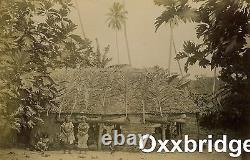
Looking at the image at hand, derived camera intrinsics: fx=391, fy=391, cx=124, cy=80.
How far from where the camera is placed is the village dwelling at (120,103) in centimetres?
200

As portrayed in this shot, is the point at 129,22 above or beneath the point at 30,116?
above

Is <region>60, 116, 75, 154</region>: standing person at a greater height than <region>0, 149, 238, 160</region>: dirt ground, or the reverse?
<region>60, 116, 75, 154</region>: standing person

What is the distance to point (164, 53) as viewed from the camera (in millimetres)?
2023

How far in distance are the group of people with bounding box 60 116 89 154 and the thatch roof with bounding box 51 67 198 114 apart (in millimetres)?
78

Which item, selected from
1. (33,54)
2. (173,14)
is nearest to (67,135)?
(33,54)

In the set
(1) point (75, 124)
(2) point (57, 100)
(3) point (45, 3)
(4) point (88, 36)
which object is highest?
(3) point (45, 3)

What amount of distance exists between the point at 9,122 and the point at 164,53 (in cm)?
90

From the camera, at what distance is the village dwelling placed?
2.00m

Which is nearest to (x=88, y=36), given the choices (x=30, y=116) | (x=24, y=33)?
(x=24, y=33)

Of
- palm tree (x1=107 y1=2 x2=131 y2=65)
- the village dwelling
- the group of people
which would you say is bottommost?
the group of people

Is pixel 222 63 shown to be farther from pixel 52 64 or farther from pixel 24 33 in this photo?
pixel 24 33

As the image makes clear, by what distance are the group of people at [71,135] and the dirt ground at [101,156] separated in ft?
0.13

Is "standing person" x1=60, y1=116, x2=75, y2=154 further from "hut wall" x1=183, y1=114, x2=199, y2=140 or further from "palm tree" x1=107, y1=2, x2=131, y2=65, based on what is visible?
"hut wall" x1=183, y1=114, x2=199, y2=140

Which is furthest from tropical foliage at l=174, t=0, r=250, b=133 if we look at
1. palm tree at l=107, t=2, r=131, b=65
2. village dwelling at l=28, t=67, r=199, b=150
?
palm tree at l=107, t=2, r=131, b=65
